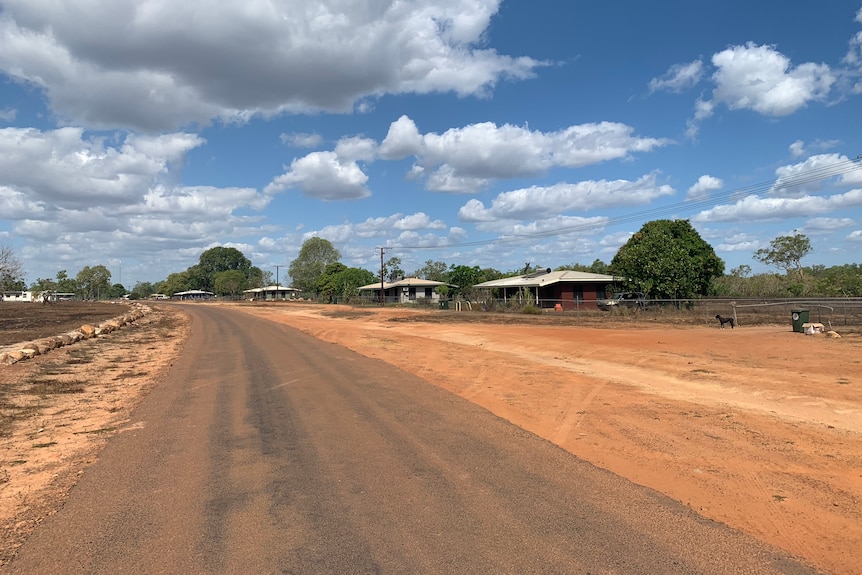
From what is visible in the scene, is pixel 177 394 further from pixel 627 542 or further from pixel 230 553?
pixel 627 542

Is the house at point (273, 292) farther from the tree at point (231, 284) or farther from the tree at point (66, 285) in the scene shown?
the tree at point (66, 285)

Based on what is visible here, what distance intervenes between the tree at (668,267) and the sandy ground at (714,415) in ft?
61.2

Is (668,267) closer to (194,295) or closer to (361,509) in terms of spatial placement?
(361,509)

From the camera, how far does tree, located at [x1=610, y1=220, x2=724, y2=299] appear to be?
39656 millimetres

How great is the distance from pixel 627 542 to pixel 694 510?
1164 millimetres

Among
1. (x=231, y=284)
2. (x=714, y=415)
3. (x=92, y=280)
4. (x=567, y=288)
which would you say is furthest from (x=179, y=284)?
(x=714, y=415)

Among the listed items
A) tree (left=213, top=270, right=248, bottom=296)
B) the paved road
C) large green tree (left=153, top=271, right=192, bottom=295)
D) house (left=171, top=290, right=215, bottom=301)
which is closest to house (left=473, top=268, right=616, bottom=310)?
the paved road

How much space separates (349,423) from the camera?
852 centimetres

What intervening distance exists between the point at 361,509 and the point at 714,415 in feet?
22.1

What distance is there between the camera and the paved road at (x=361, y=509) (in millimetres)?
4109

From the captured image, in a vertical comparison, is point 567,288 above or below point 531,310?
above

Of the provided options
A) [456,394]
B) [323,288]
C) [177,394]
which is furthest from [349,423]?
[323,288]

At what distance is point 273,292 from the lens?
142m

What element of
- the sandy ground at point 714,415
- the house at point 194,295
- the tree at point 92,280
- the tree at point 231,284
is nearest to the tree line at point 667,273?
the sandy ground at point 714,415
